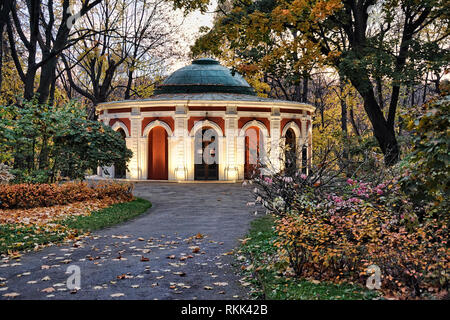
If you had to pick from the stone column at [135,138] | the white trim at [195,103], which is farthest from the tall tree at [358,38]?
the stone column at [135,138]

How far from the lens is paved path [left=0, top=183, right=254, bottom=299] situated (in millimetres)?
6031

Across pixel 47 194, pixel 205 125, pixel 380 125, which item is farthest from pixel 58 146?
pixel 380 125

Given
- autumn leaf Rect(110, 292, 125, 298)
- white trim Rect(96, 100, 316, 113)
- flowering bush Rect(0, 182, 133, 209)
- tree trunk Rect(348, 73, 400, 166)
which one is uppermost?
white trim Rect(96, 100, 316, 113)

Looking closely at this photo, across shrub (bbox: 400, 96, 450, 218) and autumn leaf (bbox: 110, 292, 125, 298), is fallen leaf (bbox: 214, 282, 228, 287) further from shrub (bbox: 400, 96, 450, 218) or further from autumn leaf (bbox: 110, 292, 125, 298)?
shrub (bbox: 400, 96, 450, 218)

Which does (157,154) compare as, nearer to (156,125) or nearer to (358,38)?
(156,125)

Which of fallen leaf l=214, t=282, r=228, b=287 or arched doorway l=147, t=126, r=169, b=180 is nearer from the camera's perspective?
fallen leaf l=214, t=282, r=228, b=287

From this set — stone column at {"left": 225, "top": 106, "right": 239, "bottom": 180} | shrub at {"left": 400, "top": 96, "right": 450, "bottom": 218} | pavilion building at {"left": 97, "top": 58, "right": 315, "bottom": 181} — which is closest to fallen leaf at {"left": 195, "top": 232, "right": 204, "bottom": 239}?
shrub at {"left": 400, "top": 96, "right": 450, "bottom": 218}

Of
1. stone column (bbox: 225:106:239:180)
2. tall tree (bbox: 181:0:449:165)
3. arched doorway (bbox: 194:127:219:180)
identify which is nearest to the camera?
tall tree (bbox: 181:0:449:165)

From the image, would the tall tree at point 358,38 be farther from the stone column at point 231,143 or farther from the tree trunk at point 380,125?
the stone column at point 231,143

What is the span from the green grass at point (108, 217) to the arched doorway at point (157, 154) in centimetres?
1152

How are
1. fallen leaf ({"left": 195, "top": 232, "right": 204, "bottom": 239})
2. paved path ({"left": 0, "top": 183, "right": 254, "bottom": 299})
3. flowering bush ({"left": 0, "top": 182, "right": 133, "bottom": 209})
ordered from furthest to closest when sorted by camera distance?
flowering bush ({"left": 0, "top": 182, "right": 133, "bottom": 209}), fallen leaf ({"left": 195, "top": 232, "right": 204, "bottom": 239}), paved path ({"left": 0, "top": 183, "right": 254, "bottom": 299})

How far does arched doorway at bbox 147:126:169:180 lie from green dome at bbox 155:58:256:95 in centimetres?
378

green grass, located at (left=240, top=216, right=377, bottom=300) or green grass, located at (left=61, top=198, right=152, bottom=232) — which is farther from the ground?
green grass, located at (left=61, top=198, right=152, bottom=232)
